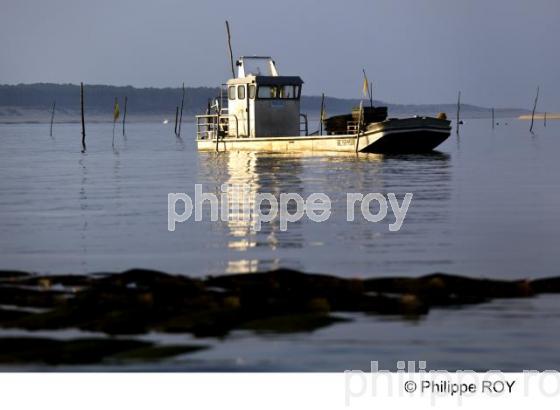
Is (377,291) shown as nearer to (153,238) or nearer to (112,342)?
(112,342)

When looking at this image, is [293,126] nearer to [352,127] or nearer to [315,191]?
[352,127]

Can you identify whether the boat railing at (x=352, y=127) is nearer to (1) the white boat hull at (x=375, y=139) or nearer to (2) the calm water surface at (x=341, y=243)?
(1) the white boat hull at (x=375, y=139)

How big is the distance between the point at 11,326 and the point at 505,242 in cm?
987

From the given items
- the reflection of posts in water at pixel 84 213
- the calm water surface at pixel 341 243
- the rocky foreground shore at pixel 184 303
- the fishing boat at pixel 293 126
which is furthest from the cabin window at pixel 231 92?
the rocky foreground shore at pixel 184 303

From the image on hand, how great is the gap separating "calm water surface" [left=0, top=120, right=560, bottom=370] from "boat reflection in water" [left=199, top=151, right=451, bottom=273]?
56 mm

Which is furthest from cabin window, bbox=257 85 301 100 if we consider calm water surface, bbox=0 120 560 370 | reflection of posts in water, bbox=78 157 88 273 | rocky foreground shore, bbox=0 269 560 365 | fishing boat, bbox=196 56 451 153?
rocky foreground shore, bbox=0 269 560 365

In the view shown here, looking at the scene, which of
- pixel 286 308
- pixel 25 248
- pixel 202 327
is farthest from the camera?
pixel 25 248

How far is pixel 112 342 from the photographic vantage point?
9.83 m

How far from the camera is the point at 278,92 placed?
5338cm

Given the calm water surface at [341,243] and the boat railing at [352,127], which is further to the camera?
the boat railing at [352,127]

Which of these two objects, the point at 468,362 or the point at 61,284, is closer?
Result: the point at 468,362

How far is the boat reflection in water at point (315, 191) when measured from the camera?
1695 centimetres
